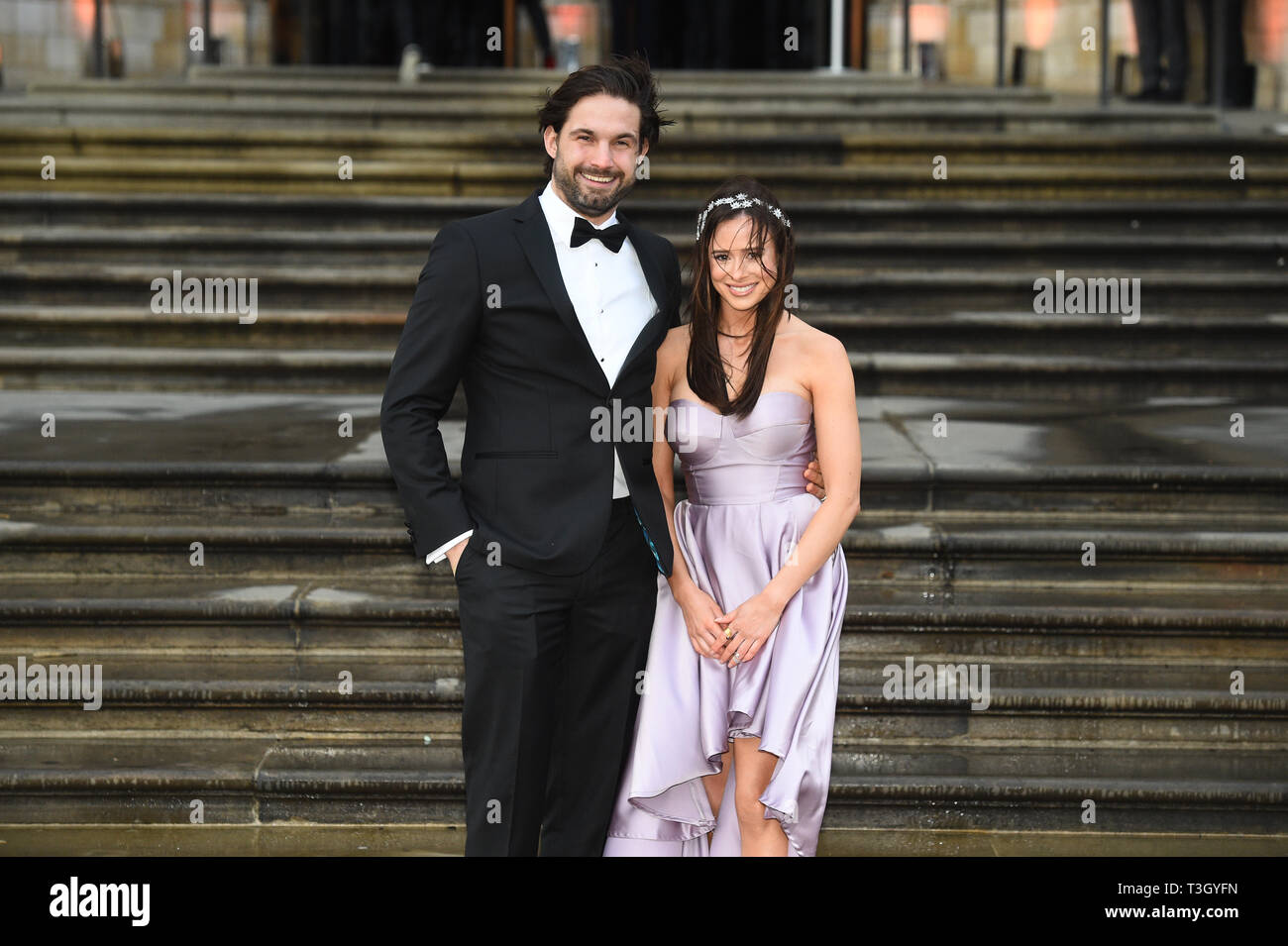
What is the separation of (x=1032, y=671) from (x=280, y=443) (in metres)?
3.17

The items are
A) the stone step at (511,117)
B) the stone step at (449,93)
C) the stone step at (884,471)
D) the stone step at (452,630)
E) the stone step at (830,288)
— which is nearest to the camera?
the stone step at (452,630)

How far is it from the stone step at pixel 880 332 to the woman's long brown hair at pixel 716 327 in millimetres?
4273

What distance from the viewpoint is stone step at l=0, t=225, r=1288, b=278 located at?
325 inches

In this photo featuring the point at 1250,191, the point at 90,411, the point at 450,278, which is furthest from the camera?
the point at 1250,191

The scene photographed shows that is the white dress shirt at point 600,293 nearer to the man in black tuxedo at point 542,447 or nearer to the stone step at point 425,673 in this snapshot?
the man in black tuxedo at point 542,447

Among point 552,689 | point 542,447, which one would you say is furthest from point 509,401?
point 552,689

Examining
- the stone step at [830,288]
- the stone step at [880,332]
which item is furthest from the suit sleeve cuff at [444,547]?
the stone step at [830,288]

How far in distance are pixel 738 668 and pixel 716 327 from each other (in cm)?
82

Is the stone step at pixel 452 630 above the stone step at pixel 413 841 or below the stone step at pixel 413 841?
above

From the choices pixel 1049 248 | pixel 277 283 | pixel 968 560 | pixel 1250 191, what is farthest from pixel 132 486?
pixel 1250 191

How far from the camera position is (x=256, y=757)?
482cm

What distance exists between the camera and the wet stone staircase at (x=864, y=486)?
4727 mm

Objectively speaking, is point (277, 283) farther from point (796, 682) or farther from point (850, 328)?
point (796, 682)

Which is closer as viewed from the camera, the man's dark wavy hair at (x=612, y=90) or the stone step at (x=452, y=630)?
the man's dark wavy hair at (x=612, y=90)
